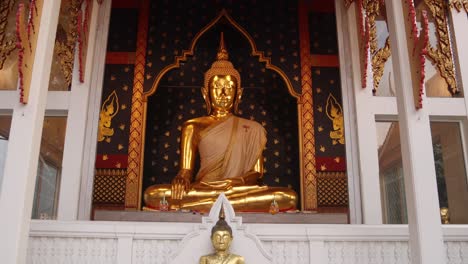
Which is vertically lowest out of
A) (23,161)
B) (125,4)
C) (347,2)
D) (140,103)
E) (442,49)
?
(23,161)

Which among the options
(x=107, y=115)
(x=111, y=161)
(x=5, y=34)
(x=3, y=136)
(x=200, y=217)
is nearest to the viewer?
(x=3, y=136)

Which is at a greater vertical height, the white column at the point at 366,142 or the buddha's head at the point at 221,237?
the white column at the point at 366,142

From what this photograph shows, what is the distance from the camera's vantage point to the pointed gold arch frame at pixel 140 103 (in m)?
5.36

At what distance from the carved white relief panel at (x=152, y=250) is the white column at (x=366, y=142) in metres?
1.84

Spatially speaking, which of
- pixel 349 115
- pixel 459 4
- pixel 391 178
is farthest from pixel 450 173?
pixel 459 4

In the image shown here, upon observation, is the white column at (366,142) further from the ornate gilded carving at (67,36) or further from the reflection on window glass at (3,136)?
the reflection on window glass at (3,136)

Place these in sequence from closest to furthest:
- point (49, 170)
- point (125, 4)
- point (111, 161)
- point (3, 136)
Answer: point (3, 136)
point (49, 170)
point (111, 161)
point (125, 4)

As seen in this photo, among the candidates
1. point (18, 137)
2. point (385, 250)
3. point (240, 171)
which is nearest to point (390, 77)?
point (240, 171)

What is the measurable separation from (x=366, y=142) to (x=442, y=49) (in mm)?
1077

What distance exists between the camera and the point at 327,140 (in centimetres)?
555

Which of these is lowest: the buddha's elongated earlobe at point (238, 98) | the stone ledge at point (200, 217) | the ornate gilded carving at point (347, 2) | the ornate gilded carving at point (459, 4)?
the stone ledge at point (200, 217)

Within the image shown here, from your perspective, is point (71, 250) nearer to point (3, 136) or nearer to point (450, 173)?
point (3, 136)

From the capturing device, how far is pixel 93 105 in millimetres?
5184

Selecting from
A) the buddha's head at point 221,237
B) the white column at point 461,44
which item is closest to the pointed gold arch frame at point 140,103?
the white column at point 461,44
